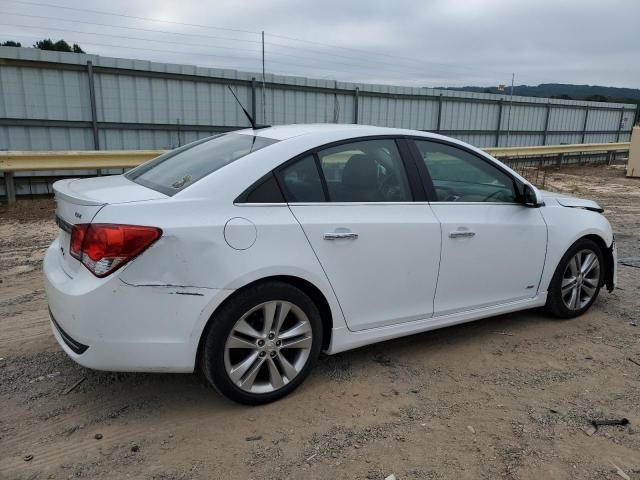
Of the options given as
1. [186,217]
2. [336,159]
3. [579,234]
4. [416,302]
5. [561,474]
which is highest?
[336,159]

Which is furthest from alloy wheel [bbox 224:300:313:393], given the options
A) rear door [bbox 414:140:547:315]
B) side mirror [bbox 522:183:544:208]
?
side mirror [bbox 522:183:544:208]

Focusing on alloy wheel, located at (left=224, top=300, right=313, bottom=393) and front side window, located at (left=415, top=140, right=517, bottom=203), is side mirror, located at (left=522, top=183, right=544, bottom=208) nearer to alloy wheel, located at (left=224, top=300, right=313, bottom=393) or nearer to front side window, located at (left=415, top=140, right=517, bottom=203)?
front side window, located at (left=415, top=140, right=517, bottom=203)

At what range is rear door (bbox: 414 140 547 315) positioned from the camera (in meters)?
3.70

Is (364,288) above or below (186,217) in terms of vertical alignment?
below

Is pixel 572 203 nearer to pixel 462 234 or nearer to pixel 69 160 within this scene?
pixel 462 234

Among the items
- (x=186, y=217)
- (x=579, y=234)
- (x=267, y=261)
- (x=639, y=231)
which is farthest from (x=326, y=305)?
(x=639, y=231)

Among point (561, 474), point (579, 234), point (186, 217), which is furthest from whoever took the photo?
point (579, 234)

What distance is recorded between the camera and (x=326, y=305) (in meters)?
3.22

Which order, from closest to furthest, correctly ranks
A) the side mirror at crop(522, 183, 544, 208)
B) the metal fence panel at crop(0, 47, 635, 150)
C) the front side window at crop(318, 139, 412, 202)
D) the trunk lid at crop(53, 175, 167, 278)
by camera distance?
the trunk lid at crop(53, 175, 167, 278) < the front side window at crop(318, 139, 412, 202) < the side mirror at crop(522, 183, 544, 208) < the metal fence panel at crop(0, 47, 635, 150)

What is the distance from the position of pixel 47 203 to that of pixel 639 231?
9.88 meters

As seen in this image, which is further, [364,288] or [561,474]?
[364,288]

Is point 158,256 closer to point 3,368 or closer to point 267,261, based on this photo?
point 267,261

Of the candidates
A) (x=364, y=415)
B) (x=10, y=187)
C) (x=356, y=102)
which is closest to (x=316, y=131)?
(x=364, y=415)

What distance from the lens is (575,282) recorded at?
457cm
